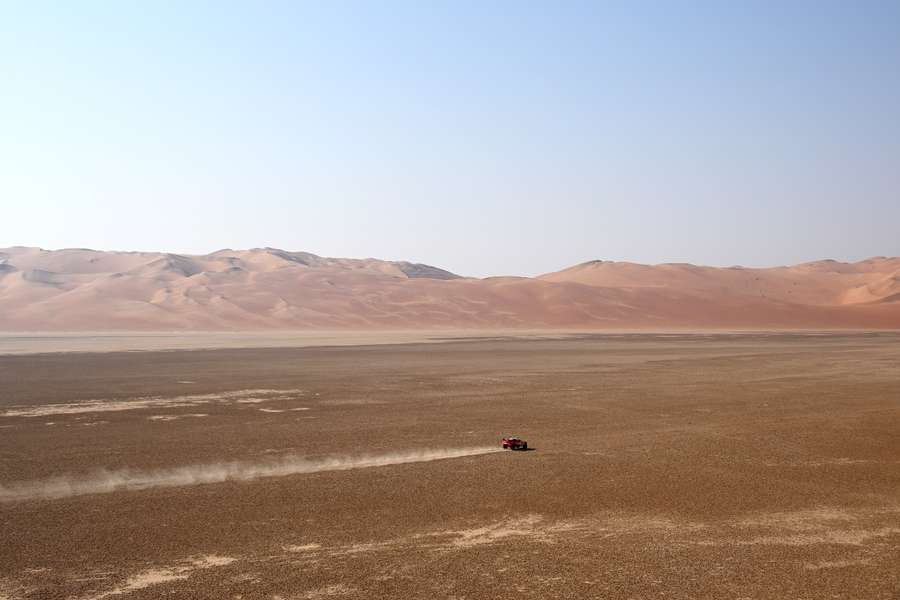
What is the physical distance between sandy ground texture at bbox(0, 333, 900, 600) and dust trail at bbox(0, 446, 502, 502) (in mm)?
64

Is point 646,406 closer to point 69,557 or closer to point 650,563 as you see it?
point 650,563

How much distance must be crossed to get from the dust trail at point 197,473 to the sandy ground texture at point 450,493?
0.06 meters

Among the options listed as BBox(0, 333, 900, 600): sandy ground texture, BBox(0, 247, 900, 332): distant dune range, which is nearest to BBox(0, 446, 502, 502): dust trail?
BBox(0, 333, 900, 600): sandy ground texture

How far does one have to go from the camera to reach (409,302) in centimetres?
9212

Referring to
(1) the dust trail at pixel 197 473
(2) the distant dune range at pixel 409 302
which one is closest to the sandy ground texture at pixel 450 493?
(1) the dust trail at pixel 197 473

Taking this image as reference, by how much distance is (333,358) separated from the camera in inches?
1537

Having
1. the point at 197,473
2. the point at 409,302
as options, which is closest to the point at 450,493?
the point at 197,473

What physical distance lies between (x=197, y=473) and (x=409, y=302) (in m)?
79.7

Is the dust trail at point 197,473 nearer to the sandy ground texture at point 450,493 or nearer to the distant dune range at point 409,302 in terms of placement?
the sandy ground texture at point 450,493

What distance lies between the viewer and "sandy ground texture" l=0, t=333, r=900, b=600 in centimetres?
769

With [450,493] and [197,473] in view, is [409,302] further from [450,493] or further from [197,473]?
[450,493]

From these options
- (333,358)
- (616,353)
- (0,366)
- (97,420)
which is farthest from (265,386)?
(616,353)

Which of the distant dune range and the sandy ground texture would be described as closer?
the sandy ground texture

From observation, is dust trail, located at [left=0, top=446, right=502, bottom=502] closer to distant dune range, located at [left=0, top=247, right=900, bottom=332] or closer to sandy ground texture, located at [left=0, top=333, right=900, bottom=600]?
sandy ground texture, located at [left=0, top=333, right=900, bottom=600]
